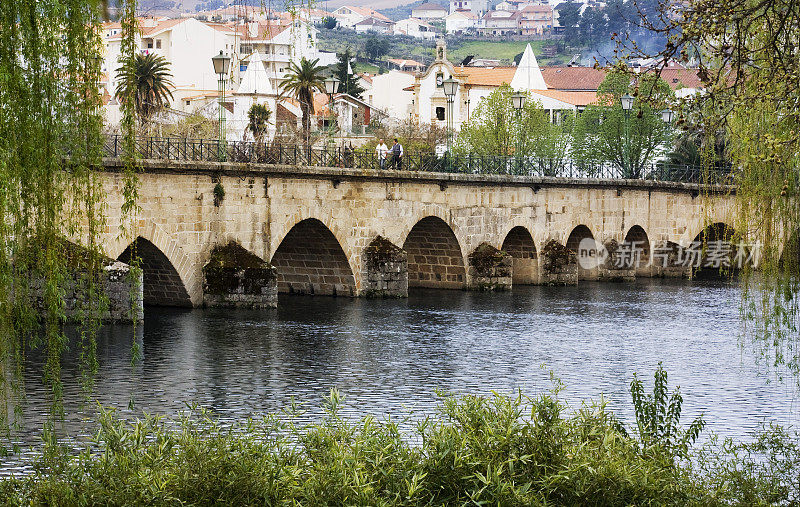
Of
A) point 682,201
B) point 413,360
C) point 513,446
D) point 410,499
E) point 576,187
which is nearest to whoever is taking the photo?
point 410,499

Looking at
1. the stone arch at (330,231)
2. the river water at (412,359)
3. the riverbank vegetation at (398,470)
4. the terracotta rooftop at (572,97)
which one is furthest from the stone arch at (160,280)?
the terracotta rooftop at (572,97)

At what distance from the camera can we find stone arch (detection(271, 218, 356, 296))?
32.3 m

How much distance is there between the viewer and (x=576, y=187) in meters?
41.1

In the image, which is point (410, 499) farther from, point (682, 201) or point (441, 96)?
point (441, 96)

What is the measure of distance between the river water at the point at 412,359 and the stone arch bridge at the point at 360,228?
1.00 metres

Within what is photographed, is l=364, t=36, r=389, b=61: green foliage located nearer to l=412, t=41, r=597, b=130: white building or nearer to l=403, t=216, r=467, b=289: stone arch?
l=412, t=41, r=597, b=130: white building

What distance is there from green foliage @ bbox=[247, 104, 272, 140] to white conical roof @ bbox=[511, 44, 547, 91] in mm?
24573

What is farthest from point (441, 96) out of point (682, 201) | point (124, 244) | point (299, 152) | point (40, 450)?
point (40, 450)

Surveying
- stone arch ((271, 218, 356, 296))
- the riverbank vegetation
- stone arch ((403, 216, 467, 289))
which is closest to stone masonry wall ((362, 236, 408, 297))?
stone arch ((271, 218, 356, 296))

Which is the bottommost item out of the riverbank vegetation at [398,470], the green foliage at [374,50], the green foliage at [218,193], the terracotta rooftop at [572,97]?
the riverbank vegetation at [398,470]

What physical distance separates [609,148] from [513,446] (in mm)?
47694

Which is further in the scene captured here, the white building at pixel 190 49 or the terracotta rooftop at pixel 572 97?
the white building at pixel 190 49

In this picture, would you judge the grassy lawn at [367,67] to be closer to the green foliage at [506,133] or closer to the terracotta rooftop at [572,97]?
the terracotta rooftop at [572,97]

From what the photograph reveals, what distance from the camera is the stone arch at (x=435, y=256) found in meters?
36.4
